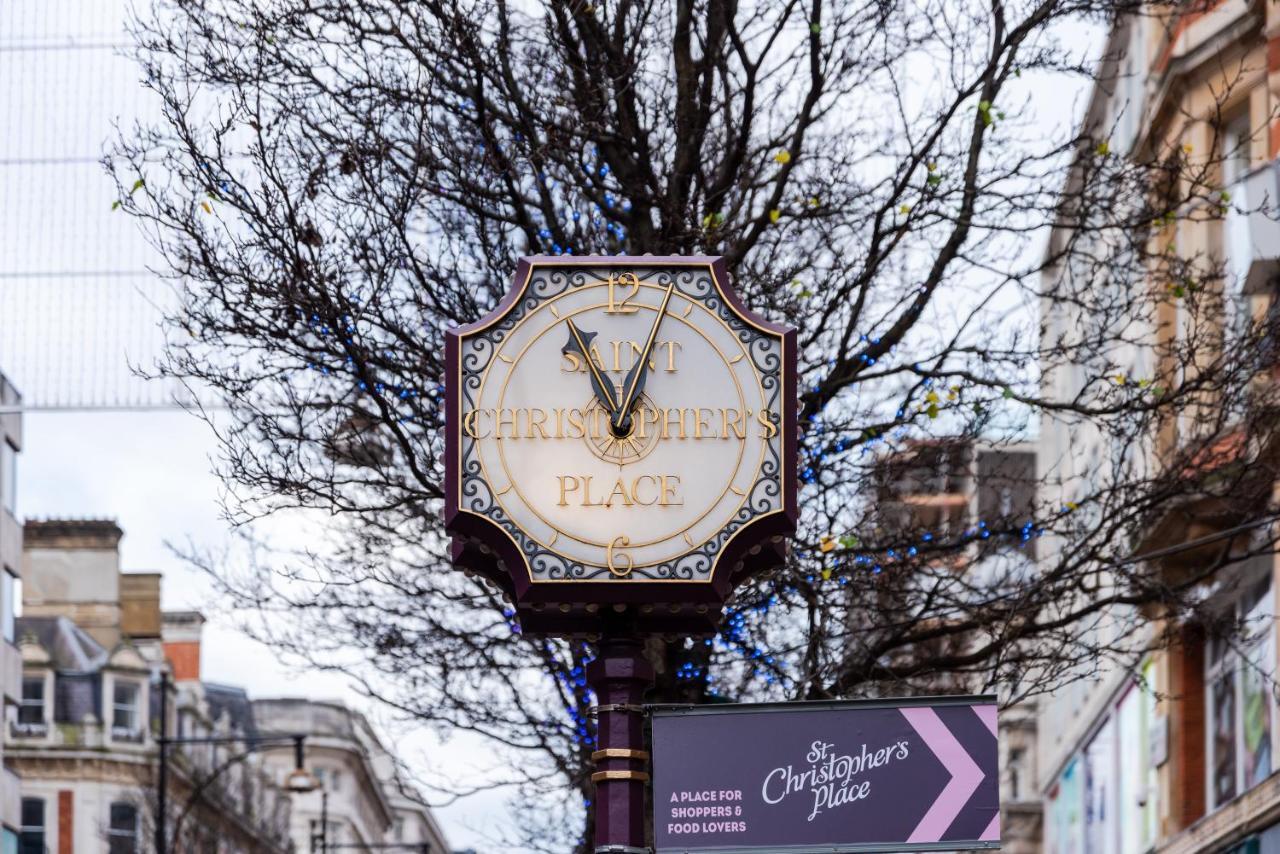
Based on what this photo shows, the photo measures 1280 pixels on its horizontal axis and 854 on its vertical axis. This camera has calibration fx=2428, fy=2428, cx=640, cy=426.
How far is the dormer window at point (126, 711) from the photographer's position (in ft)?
198

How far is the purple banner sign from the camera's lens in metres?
7.34

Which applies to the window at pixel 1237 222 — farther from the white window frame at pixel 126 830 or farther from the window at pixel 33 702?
the window at pixel 33 702

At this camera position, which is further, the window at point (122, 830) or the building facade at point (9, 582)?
the window at point (122, 830)

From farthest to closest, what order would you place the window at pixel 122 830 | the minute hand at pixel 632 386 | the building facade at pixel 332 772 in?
1. the building facade at pixel 332 772
2. the window at pixel 122 830
3. the minute hand at pixel 632 386

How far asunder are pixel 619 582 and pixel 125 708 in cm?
5482

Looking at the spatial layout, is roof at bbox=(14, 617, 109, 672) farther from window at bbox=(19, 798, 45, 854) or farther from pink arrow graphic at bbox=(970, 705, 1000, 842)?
pink arrow graphic at bbox=(970, 705, 1000, 842)

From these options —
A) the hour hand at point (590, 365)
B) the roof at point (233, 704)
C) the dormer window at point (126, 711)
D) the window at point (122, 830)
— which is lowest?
the window at point (122, 830)

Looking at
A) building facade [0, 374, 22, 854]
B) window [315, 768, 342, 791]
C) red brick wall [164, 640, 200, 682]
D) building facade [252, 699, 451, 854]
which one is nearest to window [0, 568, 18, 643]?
building facade [0, 374, 22, 854]

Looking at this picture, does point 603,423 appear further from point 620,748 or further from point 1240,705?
point 1240,705

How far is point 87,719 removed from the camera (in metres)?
59.2

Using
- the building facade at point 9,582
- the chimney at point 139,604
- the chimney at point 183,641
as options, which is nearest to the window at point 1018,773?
the building facade at point 9,582

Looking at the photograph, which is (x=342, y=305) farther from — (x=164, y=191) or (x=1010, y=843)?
(x=1010, y=843)

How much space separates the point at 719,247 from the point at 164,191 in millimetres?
3150

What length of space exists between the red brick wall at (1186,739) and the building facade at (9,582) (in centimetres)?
2093
